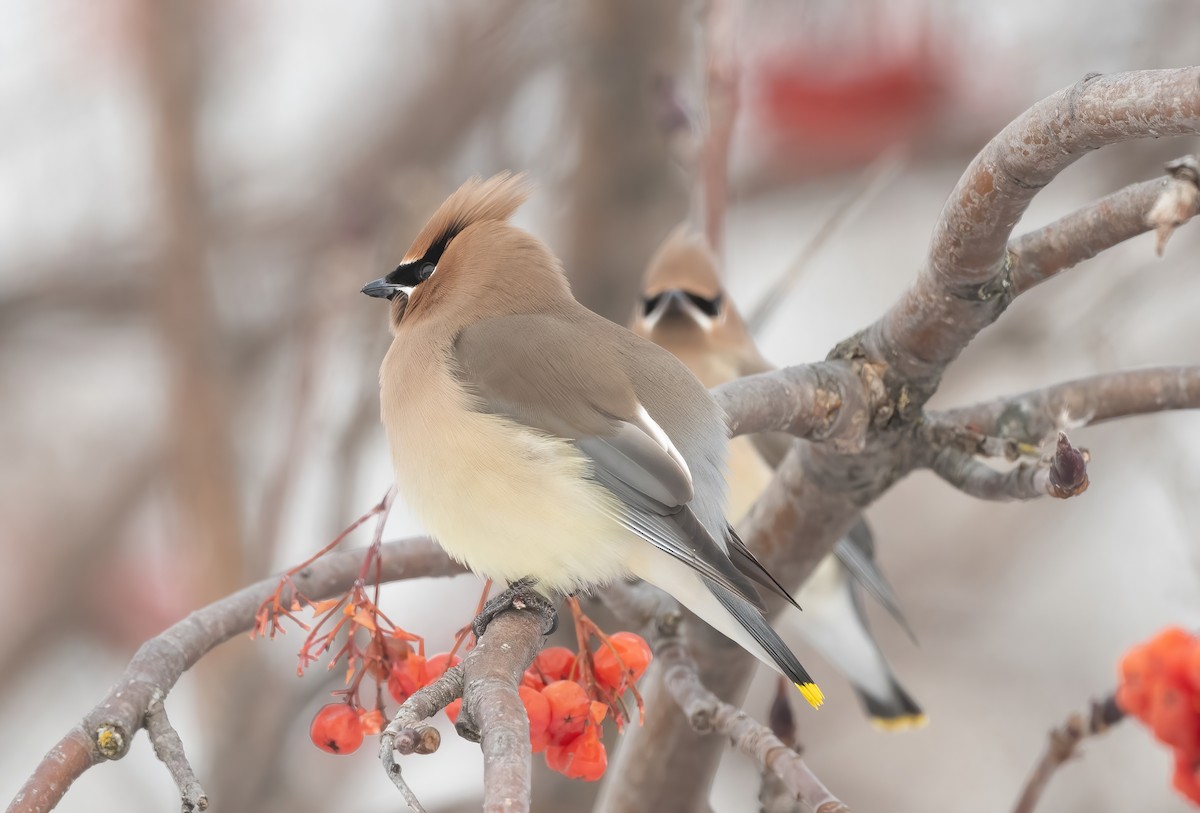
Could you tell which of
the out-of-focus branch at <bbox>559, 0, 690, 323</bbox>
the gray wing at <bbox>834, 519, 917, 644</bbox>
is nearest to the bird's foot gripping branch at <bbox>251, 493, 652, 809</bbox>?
the gray wing at <bbox>834, 519, 917, 644</bbox>

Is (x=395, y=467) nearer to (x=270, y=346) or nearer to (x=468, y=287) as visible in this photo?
(x=468, y=287)

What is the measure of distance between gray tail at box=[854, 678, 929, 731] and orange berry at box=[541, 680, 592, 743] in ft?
6.80

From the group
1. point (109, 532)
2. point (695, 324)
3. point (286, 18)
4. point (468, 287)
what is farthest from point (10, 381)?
point (468, 287)

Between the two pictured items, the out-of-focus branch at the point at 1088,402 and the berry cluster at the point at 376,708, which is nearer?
the berry cluster at the point at 376,708

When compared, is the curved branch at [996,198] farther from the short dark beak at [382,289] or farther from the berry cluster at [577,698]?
the short dark beak at [382,289]

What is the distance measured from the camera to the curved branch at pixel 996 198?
63.1 inches

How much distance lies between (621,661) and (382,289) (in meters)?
1.12

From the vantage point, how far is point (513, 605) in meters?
2.25

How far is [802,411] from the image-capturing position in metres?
2.28

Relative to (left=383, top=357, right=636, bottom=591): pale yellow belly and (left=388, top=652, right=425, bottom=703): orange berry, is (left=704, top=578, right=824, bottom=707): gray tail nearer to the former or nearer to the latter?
(left=383, top=357, right=636, bottom=591): pale yellow belly

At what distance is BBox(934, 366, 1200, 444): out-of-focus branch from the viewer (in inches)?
94.8

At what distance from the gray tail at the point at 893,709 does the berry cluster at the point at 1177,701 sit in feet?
6.16

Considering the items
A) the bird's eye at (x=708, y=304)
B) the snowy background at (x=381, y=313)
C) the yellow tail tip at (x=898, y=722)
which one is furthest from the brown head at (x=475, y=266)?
the yellow tail tip at (x=898, y=722)

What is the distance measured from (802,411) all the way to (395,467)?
764 mm
